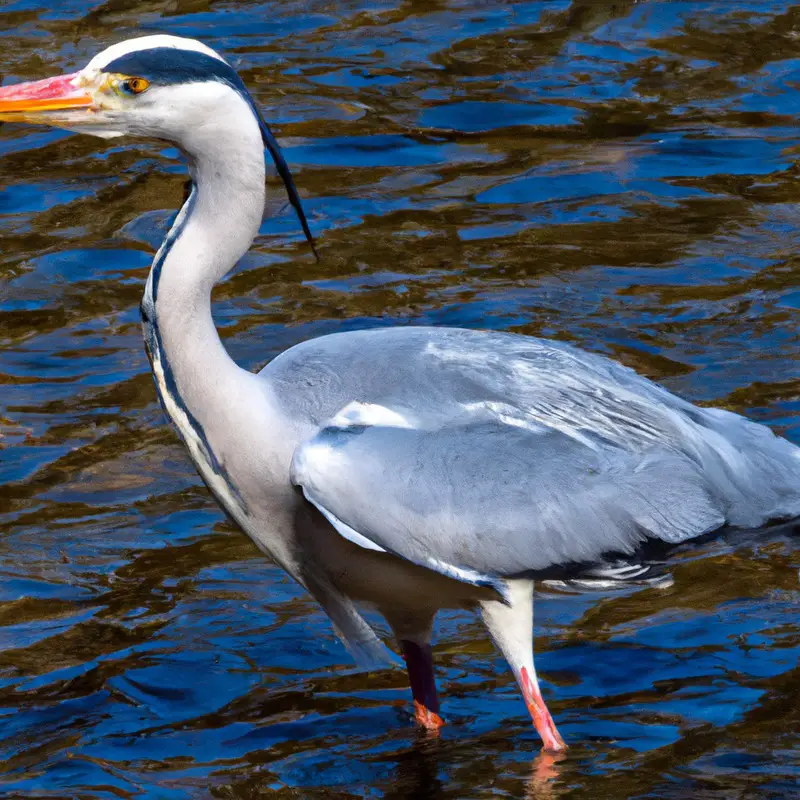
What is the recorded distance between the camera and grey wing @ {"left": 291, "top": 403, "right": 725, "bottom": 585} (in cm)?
512

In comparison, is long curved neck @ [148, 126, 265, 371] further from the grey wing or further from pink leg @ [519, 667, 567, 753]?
pink leg @ [519, 667, 567, 753]

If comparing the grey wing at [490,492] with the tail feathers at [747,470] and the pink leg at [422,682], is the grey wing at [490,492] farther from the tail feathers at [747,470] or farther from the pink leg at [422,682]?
the pink leg at [422,682]

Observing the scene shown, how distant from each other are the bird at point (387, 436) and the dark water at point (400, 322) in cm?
51

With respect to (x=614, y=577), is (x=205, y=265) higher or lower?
higher

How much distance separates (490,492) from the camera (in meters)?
5.32

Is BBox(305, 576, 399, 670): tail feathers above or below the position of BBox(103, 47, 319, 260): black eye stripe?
below

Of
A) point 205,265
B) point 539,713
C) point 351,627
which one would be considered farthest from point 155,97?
point 539,713

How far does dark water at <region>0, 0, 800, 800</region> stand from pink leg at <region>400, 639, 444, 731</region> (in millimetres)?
81

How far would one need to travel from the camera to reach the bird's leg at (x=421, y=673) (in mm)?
5820

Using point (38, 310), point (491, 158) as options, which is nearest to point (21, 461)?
point (38, 310)

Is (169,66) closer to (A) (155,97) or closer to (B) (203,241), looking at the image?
(A) (155,97)

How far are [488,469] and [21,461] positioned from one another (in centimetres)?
319

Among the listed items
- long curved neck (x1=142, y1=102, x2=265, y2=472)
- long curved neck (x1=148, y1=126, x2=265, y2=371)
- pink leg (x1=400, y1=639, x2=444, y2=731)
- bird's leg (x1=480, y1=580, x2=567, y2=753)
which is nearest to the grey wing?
bird's leg (x1=480, y1=580, x2=567, y2=753)

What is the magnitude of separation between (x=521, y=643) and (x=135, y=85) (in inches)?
84.8
